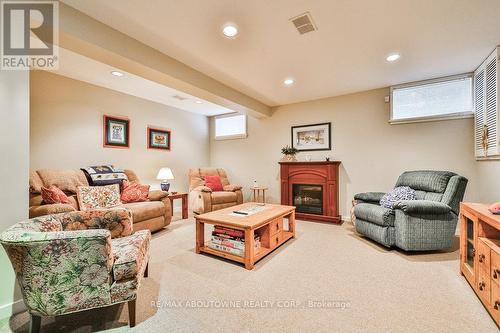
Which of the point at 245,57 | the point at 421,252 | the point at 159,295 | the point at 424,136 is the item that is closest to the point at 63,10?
the point at 245,57

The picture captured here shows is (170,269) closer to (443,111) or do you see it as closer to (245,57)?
(245,57)

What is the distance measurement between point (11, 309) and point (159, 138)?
359 cm

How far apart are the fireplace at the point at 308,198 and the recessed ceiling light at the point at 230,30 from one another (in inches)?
120

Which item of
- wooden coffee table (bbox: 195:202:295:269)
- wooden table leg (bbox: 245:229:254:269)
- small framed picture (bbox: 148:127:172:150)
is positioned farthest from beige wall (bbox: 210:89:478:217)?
wooden table leg (bbox: 245:229:254:269)

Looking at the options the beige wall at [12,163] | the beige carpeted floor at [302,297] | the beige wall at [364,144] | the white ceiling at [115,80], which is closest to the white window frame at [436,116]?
the beige wall at [364,144]

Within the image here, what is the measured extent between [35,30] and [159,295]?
2.40 meters

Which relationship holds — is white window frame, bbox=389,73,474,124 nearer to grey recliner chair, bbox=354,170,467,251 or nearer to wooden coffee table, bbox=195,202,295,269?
grey recliner chair, bbox=354,170,467,251

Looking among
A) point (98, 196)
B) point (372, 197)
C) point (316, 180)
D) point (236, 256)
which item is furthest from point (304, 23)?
point (98, 196)

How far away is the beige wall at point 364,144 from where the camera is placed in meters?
3.34

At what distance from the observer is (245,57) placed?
270cm

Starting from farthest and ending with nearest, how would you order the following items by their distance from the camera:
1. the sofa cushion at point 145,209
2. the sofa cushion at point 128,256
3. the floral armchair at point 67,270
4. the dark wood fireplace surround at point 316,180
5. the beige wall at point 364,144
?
1. the dark wood fireplace surround at point 316,180
2. the beige wall at point 364,144
3. the sofa cushion at point 145,209
4. the sofa cushion at point 128,256
5. the floral armchair at point 67,270

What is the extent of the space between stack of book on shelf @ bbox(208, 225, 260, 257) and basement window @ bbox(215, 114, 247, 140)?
321 centimetres

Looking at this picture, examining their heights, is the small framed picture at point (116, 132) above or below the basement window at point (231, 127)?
below

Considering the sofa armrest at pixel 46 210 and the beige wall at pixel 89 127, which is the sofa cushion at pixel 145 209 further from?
the beige wall at pixel 89 127
